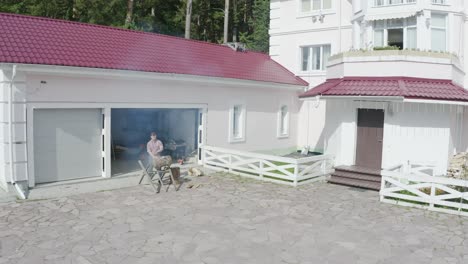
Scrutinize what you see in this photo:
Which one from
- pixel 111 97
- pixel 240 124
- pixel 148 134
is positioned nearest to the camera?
pixel 111 97

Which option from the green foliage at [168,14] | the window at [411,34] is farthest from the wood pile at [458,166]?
the green foliage at [168,14]

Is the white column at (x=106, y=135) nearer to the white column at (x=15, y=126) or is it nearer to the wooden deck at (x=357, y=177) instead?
the white column at (x=15, y=126)

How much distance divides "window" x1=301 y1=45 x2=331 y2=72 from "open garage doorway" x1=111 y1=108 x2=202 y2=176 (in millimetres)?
7381

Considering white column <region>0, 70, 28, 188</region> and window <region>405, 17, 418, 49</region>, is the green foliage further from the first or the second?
window <region>405, 17, 418, 49</region>

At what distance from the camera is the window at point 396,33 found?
15773 millimetres

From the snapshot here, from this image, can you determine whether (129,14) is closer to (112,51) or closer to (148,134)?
(148,134)

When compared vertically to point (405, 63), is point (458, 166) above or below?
below

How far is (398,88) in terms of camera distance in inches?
547

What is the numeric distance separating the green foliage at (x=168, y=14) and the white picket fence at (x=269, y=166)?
64.0 feet

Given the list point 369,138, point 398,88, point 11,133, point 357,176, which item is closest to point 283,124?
point 369,138

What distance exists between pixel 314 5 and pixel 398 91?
9.79m

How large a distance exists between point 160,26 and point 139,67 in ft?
80.2

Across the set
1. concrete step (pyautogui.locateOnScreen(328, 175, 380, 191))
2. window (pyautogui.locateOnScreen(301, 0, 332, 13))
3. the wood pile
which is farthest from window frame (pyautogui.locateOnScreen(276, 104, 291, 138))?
the wood pile

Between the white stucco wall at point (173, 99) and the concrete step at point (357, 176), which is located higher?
the white stucco wall at point (173, 99)
